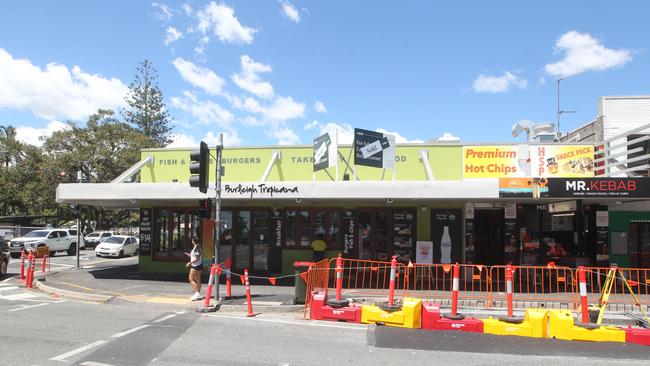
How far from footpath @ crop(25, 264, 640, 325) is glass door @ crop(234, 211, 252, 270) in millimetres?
1051

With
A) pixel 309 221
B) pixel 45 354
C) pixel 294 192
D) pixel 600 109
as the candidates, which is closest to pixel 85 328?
pixel 45 354

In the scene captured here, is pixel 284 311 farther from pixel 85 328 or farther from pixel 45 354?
pixel 45 354

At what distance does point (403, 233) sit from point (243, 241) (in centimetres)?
581

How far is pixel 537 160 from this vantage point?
18.1 meters

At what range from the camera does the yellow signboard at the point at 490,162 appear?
712 inches

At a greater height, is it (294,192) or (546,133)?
(546,133)

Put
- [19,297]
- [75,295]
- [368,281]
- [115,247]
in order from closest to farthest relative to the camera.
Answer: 1. [19,297]
2. [75,295]
3. [368,281]
4. [115,247]

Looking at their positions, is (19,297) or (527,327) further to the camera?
(19,297)

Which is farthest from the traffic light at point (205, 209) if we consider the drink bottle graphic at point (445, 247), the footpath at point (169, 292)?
the drink bottle graphic at point (445, 247)

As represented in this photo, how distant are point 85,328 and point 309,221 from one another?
10.2 meters

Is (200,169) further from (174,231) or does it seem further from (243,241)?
(174,231)

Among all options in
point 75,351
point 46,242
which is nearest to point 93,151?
point 46,242

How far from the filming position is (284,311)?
1177 cm

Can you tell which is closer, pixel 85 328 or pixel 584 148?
pixel 85 328
